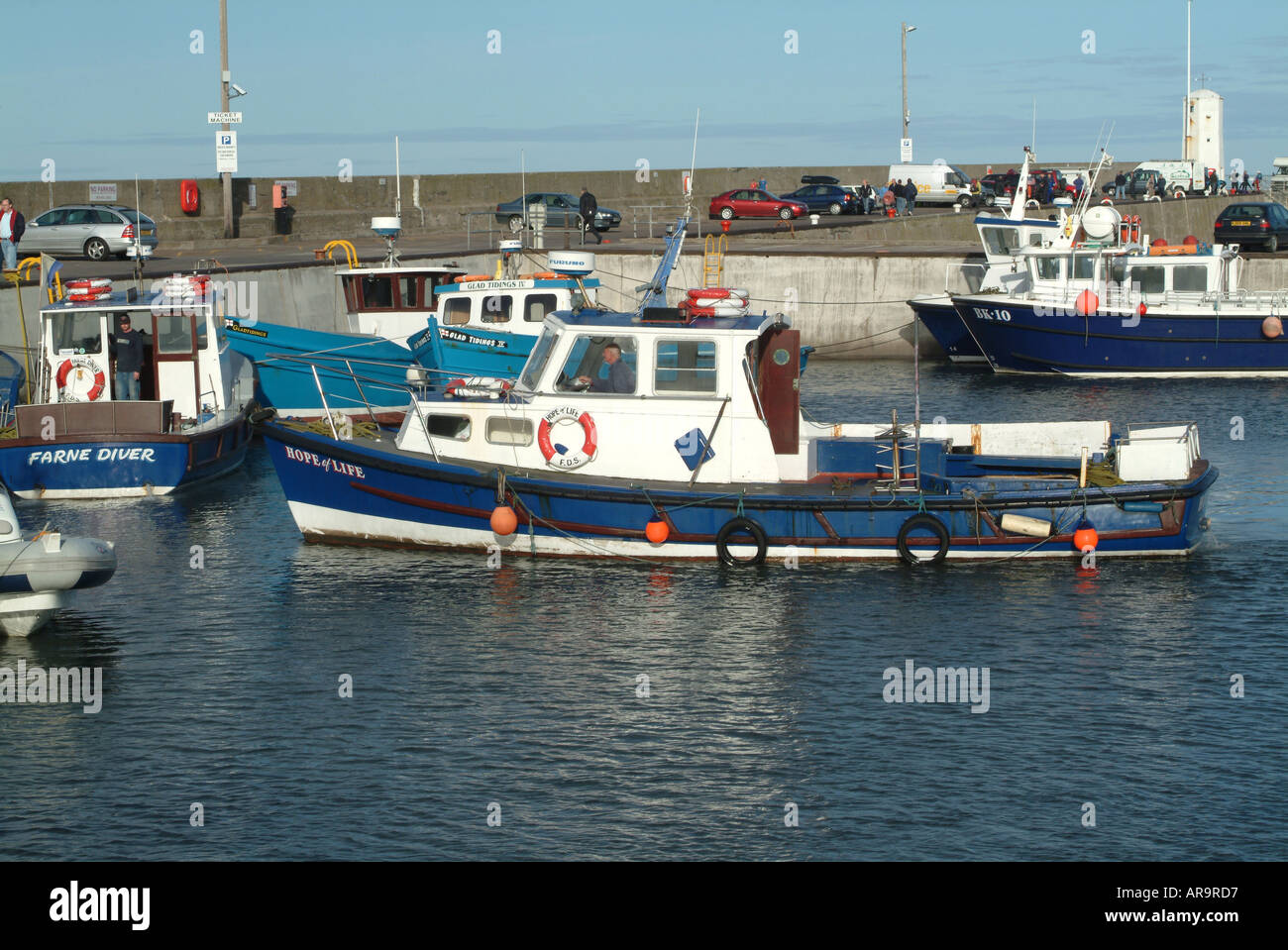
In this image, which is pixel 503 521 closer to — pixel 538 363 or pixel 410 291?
pixel 538 363

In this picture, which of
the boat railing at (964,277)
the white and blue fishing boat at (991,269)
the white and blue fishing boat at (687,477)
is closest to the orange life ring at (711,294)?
the white and blue fishing boat at (687,477)

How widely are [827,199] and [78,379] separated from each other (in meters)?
36.5

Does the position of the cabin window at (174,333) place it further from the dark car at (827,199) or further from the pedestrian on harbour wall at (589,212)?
the dark car at (827,199)

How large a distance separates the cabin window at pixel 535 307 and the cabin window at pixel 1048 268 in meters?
14.0

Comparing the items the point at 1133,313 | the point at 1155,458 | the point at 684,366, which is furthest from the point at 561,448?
the point at 1133,313

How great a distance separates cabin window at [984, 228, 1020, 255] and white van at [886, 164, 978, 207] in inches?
745

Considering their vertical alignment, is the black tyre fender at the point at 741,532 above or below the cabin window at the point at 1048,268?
below

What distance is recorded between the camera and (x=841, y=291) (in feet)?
134

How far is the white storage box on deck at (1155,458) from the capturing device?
17359 mm

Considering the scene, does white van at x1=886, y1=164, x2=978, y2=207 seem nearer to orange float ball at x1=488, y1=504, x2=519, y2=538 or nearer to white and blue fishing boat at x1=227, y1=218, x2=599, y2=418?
white and blue fishing boat at x1=227, y1=218, x2=599, y2=418

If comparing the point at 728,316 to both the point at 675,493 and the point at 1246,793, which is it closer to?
the point at 675,493

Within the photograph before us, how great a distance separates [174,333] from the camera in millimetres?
23641
